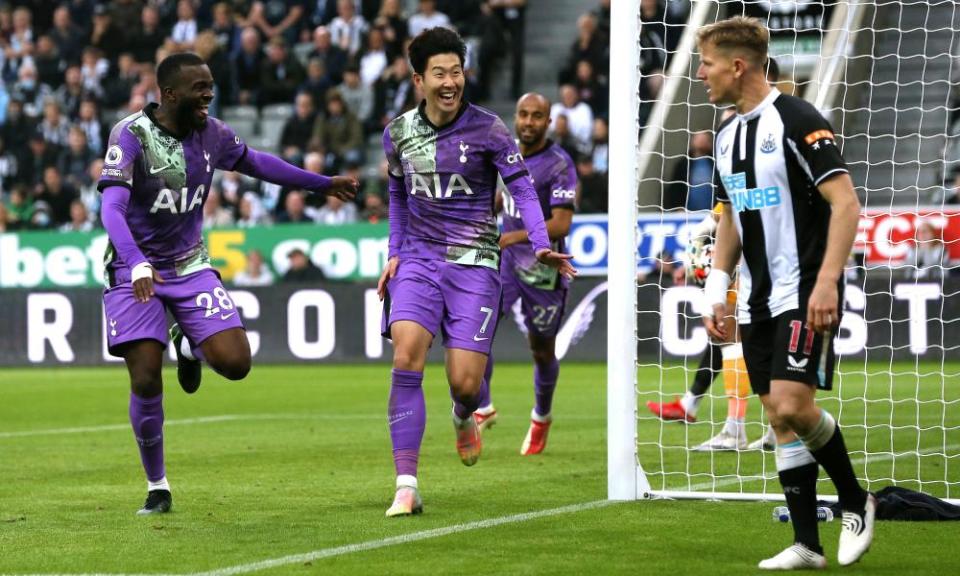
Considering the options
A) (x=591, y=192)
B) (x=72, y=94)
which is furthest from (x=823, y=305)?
(x=72, y=94)

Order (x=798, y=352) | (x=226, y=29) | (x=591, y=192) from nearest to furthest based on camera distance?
(x=798, y=352), (x=591, y=192), (x=226, y=29)

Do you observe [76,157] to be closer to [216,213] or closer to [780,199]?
[216,213]

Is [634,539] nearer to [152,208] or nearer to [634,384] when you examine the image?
[634,384]

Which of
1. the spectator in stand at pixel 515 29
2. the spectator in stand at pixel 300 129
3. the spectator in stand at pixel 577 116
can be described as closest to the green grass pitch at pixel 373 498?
the spectator in stand at pixel 577 116

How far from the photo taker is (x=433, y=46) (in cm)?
710

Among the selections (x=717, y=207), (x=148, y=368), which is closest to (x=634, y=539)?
(x=148, y=368)

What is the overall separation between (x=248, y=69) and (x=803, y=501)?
20.2 metres

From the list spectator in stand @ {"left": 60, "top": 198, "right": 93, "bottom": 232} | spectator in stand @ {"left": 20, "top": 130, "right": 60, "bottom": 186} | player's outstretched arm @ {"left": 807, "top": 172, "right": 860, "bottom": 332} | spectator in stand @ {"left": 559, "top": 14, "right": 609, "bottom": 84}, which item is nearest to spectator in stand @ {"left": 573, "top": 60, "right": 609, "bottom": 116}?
spectator in stand @ {"left": 559, "top": 14, "right": 609, "bottom": 84}

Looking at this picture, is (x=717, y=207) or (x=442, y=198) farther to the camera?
(x=717, y=207)

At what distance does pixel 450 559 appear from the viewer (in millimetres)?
5809

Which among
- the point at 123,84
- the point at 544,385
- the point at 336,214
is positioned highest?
the point at 123,84

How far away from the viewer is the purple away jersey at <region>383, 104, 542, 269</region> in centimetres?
726

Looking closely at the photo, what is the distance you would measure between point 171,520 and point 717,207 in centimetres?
392

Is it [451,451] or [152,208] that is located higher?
[152,208]
